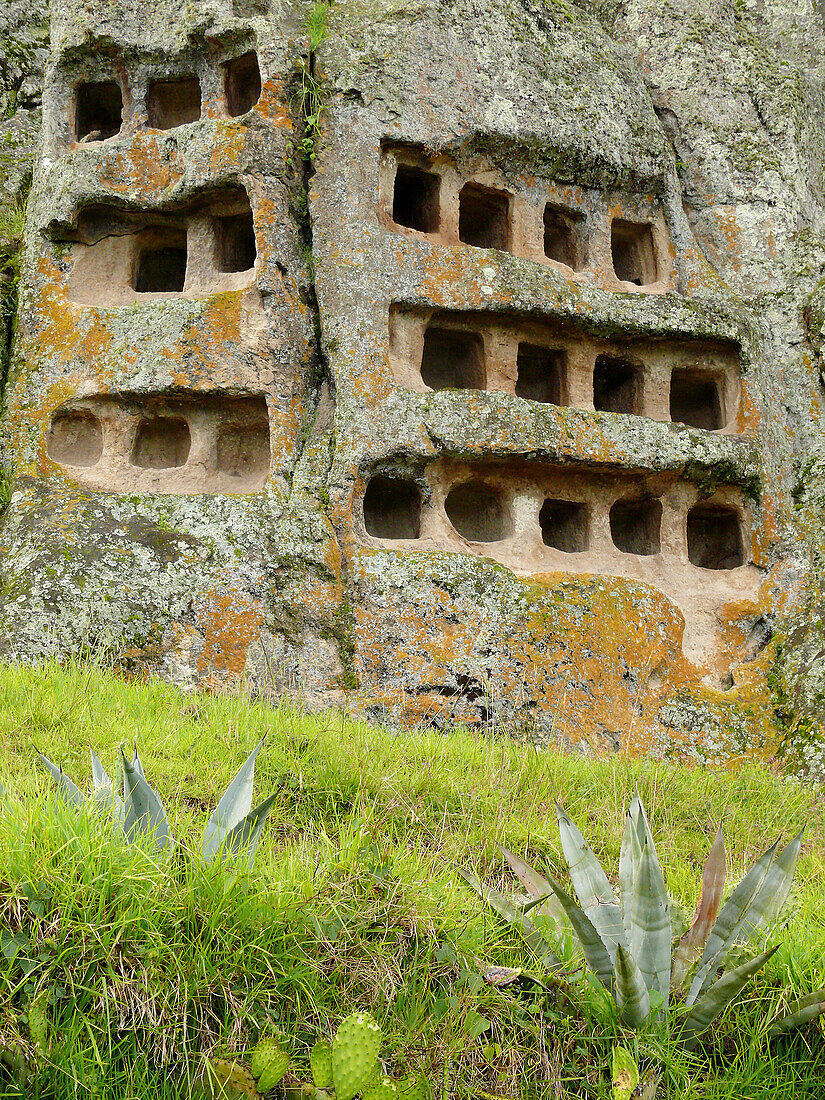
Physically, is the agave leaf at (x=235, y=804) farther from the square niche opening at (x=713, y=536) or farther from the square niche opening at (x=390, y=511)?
the square niche opening at (x=713, y=536)

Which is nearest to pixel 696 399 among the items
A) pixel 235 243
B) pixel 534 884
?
pixel 235 243

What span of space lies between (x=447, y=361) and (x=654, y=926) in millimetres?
7453

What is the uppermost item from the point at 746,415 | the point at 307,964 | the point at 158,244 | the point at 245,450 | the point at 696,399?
the point at 158,244

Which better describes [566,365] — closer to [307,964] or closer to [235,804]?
[235,804]

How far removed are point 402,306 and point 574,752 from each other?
4288mm

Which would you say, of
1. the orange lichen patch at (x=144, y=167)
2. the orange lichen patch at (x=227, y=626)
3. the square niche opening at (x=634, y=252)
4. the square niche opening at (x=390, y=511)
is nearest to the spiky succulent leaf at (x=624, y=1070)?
the orange lichen patch at (x=227, y=626)

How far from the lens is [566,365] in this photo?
900cm

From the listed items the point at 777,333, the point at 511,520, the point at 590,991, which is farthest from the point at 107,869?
the point at 777,333

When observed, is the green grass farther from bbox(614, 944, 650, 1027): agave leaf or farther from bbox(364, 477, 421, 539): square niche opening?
bbox(364, 477, 421, 539): square niche opening

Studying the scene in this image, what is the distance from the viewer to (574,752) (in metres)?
6.45

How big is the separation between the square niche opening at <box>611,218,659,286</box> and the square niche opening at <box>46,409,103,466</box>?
18.9 feet

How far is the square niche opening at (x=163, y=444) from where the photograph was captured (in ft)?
27.9

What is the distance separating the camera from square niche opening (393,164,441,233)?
894 centimetres

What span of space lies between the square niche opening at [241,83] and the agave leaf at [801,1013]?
8780 mm
